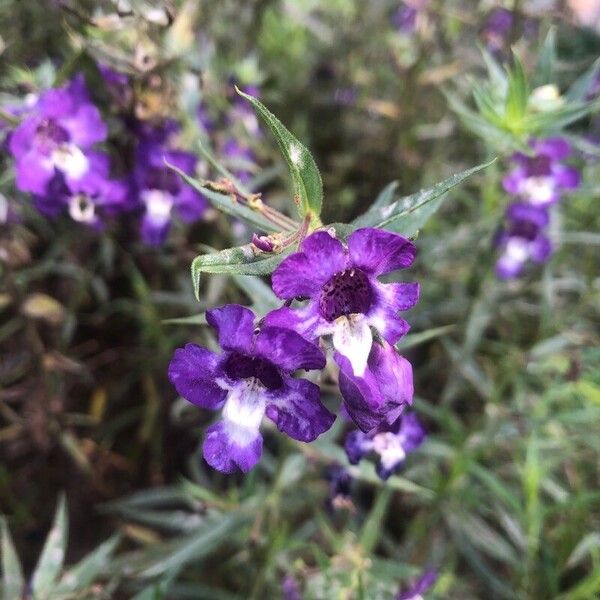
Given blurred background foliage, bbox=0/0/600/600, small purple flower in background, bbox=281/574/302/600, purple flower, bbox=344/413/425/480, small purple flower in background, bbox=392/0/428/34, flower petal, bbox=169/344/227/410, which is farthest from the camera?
small purple flower in background, bbox=392/0/428/34

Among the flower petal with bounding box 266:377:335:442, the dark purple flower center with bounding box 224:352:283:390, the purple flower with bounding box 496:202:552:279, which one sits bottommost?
the purple flower with bounding box 496:202:552:279

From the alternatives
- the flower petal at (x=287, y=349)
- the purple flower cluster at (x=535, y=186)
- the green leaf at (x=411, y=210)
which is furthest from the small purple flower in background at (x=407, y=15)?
the flower petal at (x=287, y=349)

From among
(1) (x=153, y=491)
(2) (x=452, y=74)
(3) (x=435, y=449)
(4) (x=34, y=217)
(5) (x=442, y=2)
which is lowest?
(1) (x=153, y=491)

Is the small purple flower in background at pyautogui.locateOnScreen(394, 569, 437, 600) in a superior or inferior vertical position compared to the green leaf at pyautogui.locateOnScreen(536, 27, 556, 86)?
inferior

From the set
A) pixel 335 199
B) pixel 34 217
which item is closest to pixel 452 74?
pixel 335 199

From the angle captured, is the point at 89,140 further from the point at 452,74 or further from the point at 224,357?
the point at 452,74

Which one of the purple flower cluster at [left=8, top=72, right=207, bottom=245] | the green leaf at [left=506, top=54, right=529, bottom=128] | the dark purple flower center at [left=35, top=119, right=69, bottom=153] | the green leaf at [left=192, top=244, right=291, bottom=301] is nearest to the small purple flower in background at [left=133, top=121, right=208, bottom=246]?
the purple flower cluster at [left=8, top=72, right=207, bottom=245]

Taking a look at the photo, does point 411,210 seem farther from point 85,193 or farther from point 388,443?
point 85,193

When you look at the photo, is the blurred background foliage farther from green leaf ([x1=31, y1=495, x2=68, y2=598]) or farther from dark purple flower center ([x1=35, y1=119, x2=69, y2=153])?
dark purple flower center ([x1=35, y1=119, x2=69, y2=153])
